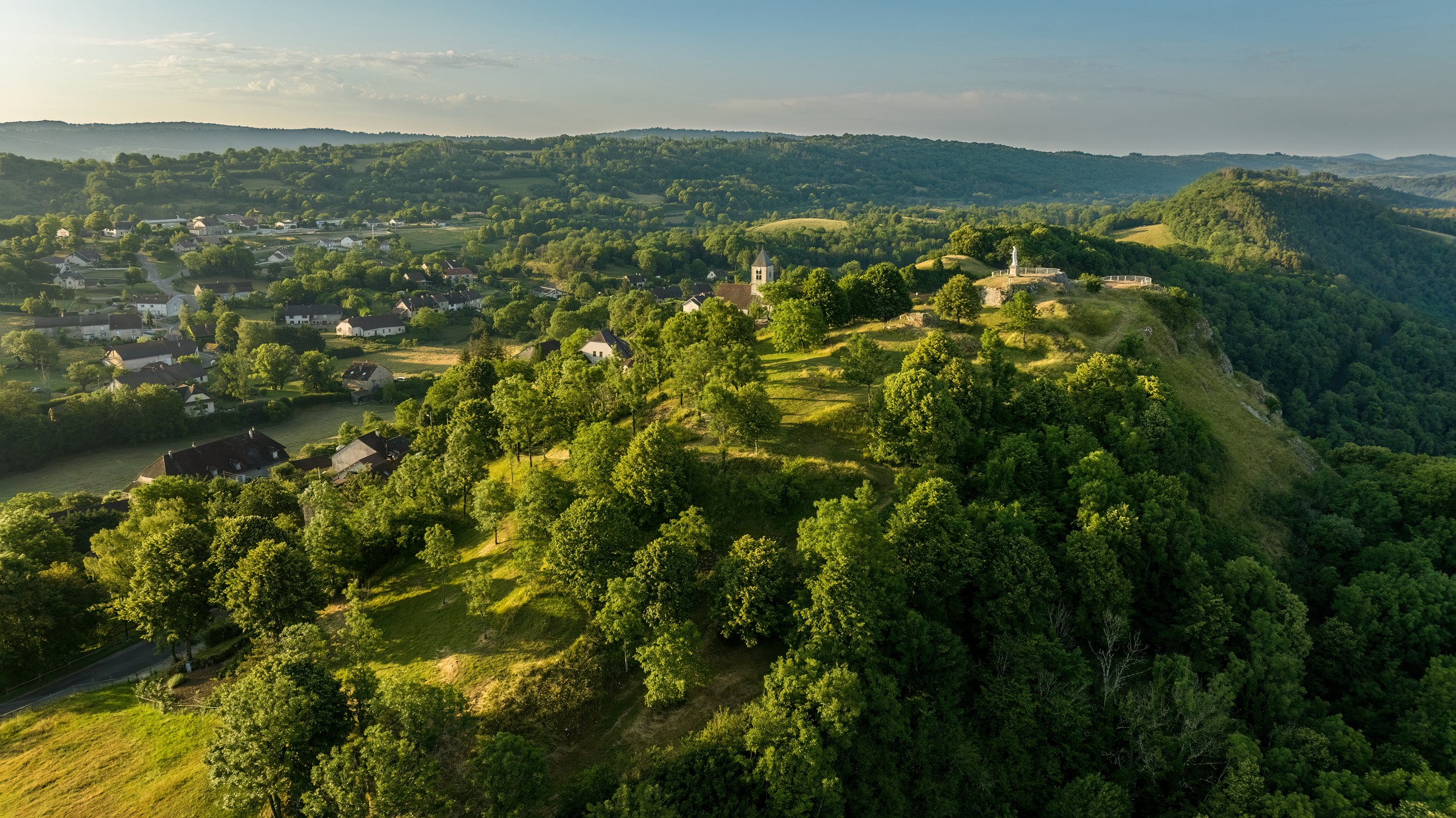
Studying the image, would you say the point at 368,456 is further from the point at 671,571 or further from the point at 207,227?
the point at 207,227

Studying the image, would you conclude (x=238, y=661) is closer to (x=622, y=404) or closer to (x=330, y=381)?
(x=622, y=404)

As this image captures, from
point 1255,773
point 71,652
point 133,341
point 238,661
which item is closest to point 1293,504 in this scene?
point 1255,773

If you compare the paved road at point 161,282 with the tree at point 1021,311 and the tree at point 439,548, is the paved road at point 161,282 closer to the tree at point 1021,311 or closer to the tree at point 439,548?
the tree at point 439,548

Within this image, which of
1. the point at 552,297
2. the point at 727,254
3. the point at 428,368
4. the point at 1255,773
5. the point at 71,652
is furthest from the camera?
the point at 727,254

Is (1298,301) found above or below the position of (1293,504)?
above

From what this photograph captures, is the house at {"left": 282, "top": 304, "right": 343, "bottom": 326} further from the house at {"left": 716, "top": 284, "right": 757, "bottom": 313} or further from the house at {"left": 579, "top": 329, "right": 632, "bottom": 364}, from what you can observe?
the house at {"left": 716, "top": 284, "right": 757, "bottom": 313}

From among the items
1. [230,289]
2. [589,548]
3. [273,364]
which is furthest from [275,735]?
[230,289]

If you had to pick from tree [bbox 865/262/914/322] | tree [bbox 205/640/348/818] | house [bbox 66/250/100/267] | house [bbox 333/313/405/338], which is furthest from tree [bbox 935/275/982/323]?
house [bbox 66/250/100/267]

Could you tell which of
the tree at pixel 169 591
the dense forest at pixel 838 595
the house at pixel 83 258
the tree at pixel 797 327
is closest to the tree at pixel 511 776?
the dense forest at pixel 838 595
